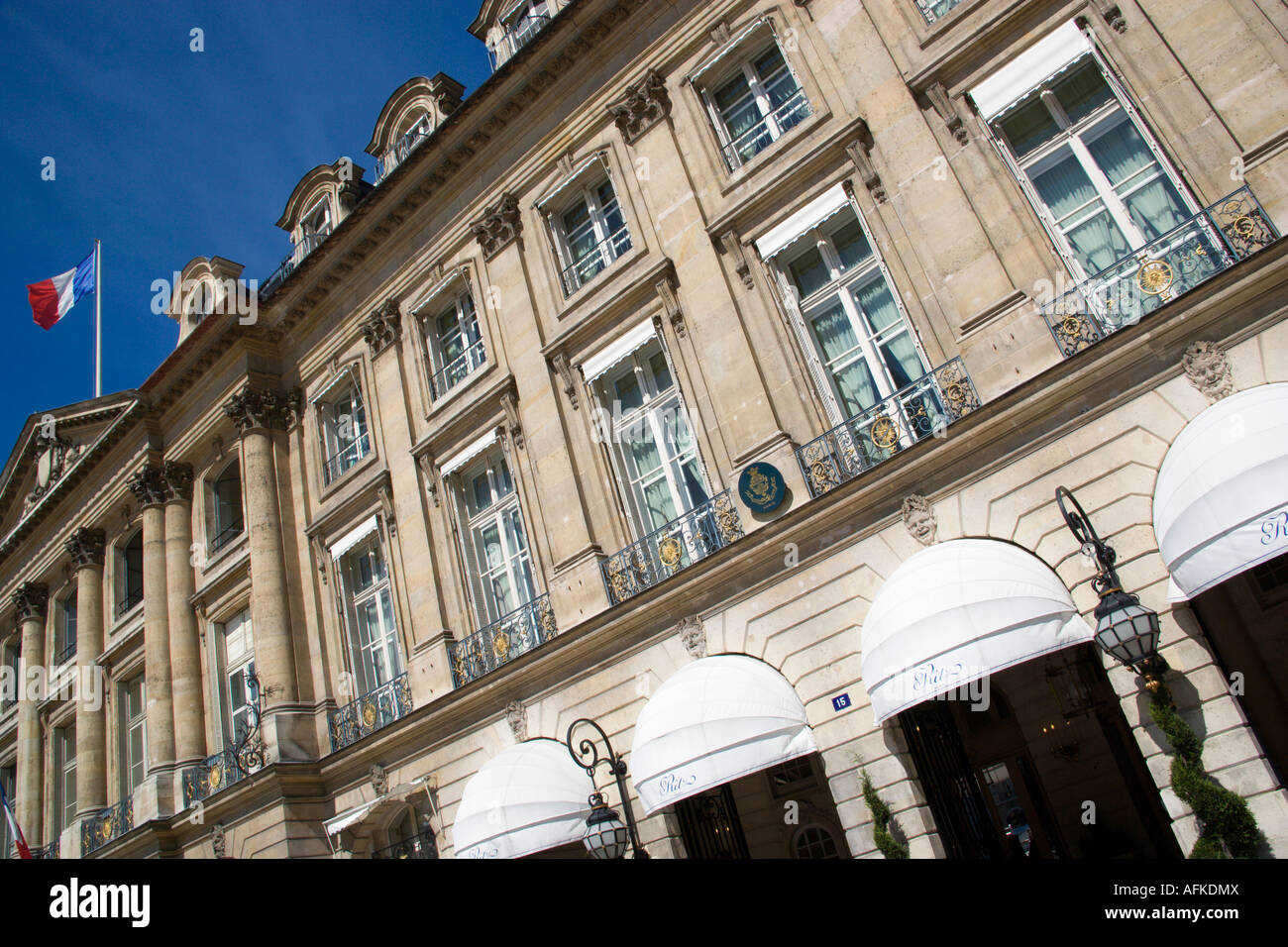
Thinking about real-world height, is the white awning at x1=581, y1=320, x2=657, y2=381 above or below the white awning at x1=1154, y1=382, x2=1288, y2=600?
above

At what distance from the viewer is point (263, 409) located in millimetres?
18422

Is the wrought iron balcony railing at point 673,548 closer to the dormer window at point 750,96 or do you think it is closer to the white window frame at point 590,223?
the white window frame at point 590,223

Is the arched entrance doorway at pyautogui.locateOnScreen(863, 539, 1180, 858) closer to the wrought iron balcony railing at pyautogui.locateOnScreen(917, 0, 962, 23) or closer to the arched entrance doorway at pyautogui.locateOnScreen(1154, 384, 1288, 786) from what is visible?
the arched entrance doorway at pyautogui.locateOnScreen(1154, 384, 1288, 786)

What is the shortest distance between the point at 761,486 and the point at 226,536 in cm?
1373

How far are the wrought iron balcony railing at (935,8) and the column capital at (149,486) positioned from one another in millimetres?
17816

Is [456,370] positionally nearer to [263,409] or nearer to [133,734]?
[263,409]

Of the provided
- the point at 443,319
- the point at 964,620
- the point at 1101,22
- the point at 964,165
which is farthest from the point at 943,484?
the point at 443,319

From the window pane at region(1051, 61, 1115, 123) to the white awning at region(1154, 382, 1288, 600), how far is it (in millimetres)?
4030

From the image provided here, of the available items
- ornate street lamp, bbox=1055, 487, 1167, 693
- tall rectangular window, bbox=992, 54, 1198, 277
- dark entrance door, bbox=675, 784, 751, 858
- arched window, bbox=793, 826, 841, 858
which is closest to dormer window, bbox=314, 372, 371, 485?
dark entrance door, bbox=675, 784, 751, 858

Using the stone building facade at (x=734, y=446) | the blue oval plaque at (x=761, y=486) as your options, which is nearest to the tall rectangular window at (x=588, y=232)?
the stone building facade at (x=734, y=446)

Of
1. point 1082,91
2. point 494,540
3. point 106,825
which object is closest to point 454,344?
point 494,540

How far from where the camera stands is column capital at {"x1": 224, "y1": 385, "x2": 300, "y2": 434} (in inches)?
724
